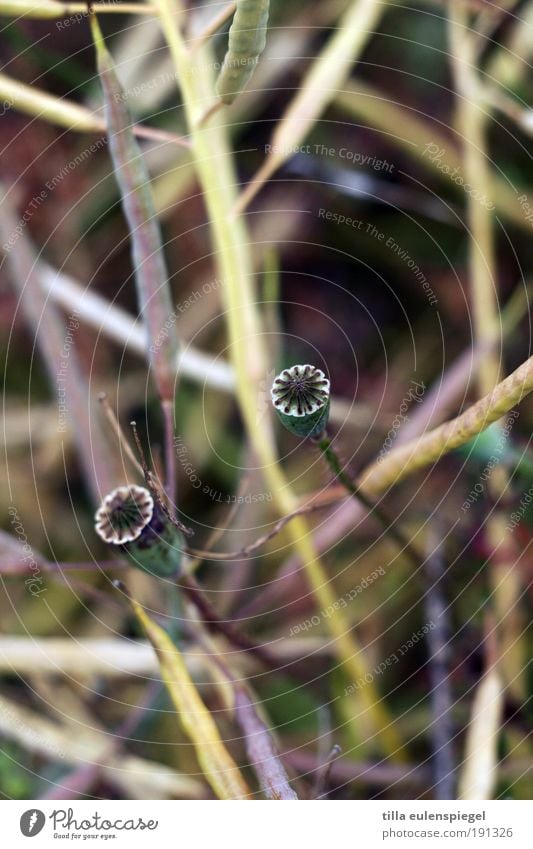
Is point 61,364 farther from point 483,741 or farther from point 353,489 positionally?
point 483,741

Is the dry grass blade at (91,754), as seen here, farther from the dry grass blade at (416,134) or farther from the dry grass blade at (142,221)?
the dry grass blade at (416,134)

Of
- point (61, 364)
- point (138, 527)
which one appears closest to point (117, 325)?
point (61, 364)

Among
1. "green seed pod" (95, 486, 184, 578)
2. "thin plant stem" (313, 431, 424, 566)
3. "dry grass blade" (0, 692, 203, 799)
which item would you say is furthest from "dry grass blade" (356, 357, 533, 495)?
"dry grass blade" (0, 692, 203, 799)

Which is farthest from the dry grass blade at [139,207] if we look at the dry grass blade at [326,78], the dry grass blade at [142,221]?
the dry grass blade at [326,78]

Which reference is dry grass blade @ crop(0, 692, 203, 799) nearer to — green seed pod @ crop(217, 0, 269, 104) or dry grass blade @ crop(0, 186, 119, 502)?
dry grass blade @ crop(0, 186, 119, 502)

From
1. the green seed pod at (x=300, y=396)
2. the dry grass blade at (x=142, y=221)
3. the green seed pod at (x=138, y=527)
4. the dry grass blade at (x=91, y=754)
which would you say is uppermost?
the dry grass blade at (x=142, y=221)
